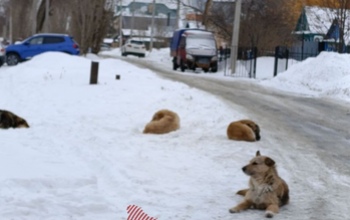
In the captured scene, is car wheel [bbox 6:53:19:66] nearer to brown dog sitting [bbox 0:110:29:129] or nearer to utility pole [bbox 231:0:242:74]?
utility pole [bbox 231:0:242:74]

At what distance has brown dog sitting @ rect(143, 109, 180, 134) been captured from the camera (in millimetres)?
11516

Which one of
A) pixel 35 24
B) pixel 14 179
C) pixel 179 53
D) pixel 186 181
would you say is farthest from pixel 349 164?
pixel 35 24

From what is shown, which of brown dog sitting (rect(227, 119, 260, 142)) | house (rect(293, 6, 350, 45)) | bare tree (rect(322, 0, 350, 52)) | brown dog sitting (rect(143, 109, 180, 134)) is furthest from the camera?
house (rect(293, 6, 350, 45))

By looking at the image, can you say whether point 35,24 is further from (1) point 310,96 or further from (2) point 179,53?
(1) point 310,96

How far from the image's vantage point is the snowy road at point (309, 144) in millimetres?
7270

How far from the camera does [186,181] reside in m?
8.06

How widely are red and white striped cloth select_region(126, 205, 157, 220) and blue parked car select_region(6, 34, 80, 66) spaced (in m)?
29.9

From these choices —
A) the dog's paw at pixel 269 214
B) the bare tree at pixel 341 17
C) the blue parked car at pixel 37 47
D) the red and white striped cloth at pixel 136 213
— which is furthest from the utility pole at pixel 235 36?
the red and white striped cloth at pixel 136 213

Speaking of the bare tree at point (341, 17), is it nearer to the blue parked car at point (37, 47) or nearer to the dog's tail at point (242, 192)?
the blue parked car at point (37, 47)

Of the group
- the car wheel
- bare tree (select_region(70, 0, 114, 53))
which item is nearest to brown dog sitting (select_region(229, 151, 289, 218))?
the car wheel

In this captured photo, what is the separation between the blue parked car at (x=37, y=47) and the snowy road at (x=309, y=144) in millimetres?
17020

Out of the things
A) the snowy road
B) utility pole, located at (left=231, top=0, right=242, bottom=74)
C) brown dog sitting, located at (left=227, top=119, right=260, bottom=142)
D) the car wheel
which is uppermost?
utility pole, located at (left=231, top=0, right=242, bottom=74)

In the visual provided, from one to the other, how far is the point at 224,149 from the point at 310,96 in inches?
481

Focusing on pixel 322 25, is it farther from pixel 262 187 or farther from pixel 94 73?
pixel 262 187
